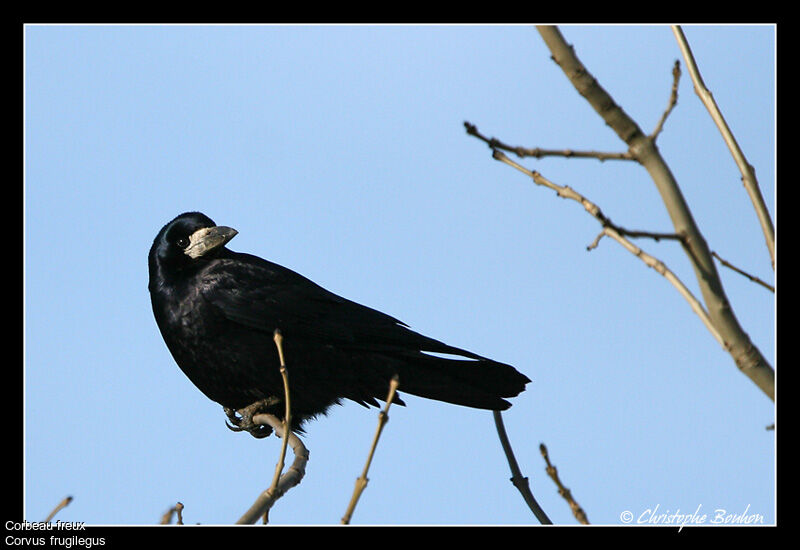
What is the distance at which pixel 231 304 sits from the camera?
6.11m

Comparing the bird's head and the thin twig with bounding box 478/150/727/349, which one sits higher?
the bird's head

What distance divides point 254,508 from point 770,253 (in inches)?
65.4

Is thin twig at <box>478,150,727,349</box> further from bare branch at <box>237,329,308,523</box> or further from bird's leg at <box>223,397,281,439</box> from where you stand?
bird's leg at <box>223,397,281,439</box>

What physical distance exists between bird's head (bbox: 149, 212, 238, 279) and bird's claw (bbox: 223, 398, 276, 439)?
3.72 feet

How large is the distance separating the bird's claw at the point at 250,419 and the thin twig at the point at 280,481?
3.06 feet

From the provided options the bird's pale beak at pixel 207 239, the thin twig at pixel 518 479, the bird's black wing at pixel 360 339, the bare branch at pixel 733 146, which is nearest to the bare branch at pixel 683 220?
the bare branch at pixel 733 146

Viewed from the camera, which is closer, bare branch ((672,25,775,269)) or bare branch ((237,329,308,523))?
bare branch ((672,25,775,269))

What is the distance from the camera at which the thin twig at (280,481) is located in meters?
2.79

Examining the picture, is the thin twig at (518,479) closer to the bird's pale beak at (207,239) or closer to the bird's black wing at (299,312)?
the bird's black wing at (299,312)

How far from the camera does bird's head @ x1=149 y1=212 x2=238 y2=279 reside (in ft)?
21.4

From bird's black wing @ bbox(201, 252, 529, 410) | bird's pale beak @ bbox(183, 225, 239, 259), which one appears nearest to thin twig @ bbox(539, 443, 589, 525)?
bird's black wing @ bbox(201, 252, 529, 410)
